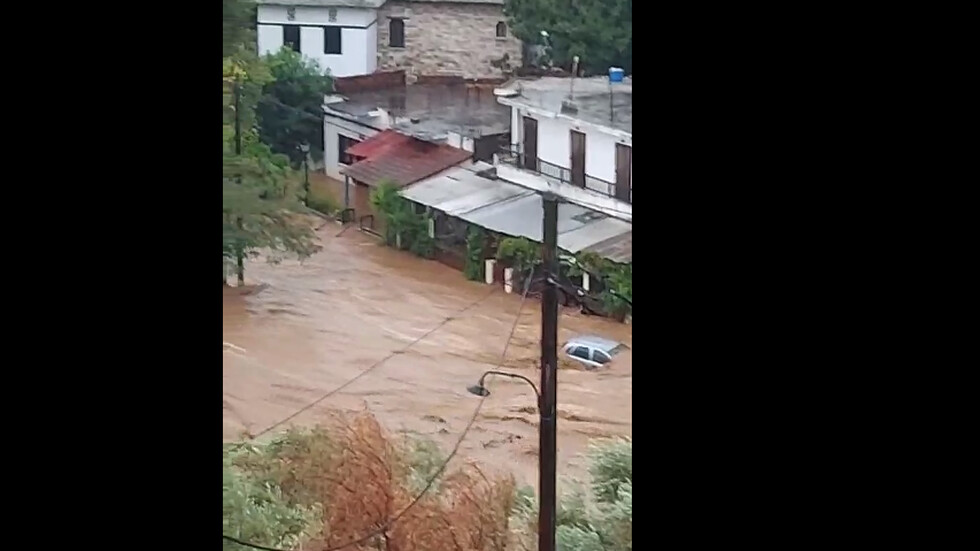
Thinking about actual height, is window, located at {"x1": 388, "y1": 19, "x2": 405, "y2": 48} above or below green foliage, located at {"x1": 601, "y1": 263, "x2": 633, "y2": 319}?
above

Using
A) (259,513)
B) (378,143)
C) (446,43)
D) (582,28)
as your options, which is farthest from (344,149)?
(259,513)

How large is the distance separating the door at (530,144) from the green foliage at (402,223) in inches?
4.6

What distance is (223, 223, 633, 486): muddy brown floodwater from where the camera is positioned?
1.14 meters

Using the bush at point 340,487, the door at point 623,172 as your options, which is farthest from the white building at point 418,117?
the bush at point 340,487

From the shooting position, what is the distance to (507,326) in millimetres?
1157

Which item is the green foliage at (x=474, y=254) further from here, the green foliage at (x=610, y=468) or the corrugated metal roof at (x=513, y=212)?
the green foliage at (x=610, y=468)

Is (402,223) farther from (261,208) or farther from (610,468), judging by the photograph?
(610,468)

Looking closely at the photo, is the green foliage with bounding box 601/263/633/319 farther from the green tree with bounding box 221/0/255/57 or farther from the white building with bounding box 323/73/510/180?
the green tree with bounding box 221/0/255/57

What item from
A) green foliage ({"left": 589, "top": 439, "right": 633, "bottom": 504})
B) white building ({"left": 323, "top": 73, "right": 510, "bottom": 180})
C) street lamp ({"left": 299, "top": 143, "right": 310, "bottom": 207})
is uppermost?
white building ({"left": 323, "top": 73, "right": 510, "bottom": 180})

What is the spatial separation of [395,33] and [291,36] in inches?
4.1

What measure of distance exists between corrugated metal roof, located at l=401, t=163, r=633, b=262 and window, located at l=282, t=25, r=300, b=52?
18cm

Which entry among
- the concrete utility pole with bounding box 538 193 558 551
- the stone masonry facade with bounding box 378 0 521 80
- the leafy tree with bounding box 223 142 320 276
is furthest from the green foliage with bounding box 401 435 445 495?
the stone masonry facade with bounding box 378 0 521 80
